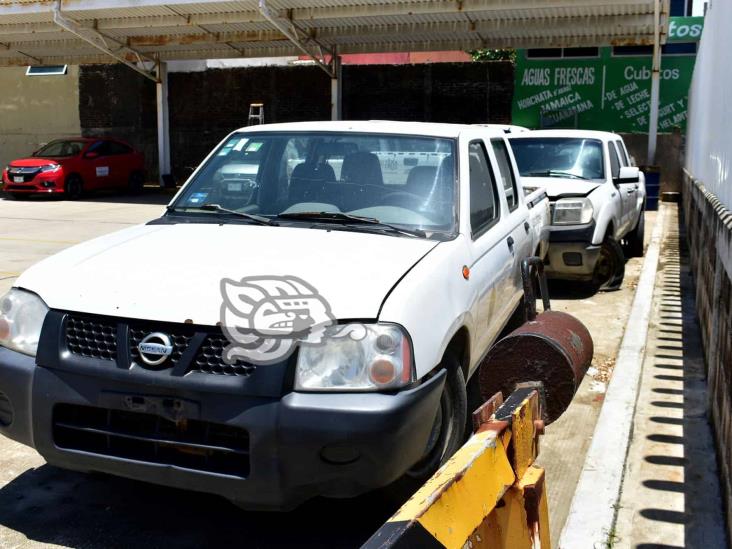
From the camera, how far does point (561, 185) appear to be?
30.3ft

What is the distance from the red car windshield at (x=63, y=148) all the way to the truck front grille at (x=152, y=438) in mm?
20343

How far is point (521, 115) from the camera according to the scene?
24.0 metres

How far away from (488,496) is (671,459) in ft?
8.38

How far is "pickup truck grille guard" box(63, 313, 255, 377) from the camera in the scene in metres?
3.16

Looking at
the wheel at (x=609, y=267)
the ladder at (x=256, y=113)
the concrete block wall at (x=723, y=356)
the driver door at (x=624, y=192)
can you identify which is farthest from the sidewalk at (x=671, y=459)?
the ladder at (x=256, y=113)

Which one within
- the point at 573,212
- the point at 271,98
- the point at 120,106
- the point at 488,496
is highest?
the point at 271,98

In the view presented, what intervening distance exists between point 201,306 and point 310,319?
427 mm

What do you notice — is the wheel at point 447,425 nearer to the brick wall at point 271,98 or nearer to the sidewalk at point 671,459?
the sidewalk at point 671,459

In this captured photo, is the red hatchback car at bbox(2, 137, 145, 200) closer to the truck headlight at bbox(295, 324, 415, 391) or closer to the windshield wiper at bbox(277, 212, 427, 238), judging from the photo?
the windshield wiper at bbox(277, 212, 427, 238)

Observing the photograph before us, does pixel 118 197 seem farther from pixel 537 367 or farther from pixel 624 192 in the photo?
pixel 537 367

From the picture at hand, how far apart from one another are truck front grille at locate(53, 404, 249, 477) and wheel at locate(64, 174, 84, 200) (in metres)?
19.4

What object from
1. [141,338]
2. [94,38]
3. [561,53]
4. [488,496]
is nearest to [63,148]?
[94,38]

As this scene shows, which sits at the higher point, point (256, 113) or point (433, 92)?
point (433, 92)

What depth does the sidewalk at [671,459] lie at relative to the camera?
12.3 ft
